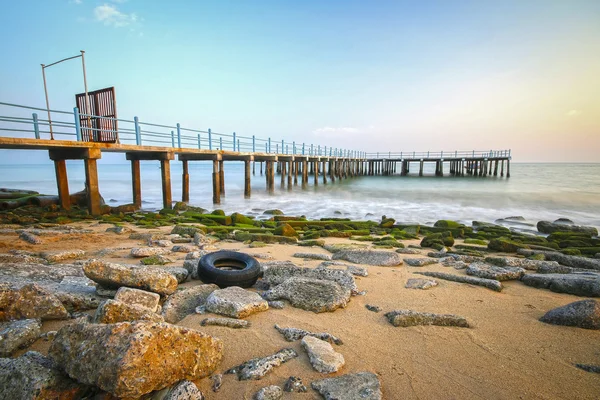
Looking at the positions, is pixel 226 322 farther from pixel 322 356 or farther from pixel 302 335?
pixel 322 356

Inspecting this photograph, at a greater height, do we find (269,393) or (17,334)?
(17,334)

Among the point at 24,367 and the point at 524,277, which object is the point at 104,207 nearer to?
the point at 24,367

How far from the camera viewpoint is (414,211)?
53.0 ft

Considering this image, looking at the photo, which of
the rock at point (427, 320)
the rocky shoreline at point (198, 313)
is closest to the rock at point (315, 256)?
the rocky shoreline at point (198, 313)

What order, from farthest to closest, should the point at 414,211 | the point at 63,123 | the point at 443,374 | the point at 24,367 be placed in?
the point at 414,211 → the point at 63,123 → the point at 443,374 → the point at 24,367

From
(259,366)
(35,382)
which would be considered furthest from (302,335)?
(35,382)

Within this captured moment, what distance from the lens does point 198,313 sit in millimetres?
3068

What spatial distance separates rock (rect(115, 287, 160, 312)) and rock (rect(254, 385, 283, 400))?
138 cm

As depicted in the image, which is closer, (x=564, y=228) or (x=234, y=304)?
(x=234, y=304)

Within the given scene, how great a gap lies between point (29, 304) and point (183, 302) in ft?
4.16

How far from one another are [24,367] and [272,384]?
4.93 feet

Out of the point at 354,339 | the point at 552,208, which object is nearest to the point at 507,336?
the point at 354,339

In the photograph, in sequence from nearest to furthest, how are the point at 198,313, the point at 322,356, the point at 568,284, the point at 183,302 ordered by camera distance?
the point at 322,356, the point at 198,313, the point at 183,302, the point at 568,284

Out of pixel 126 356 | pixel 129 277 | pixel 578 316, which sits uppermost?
pixel 126 356
